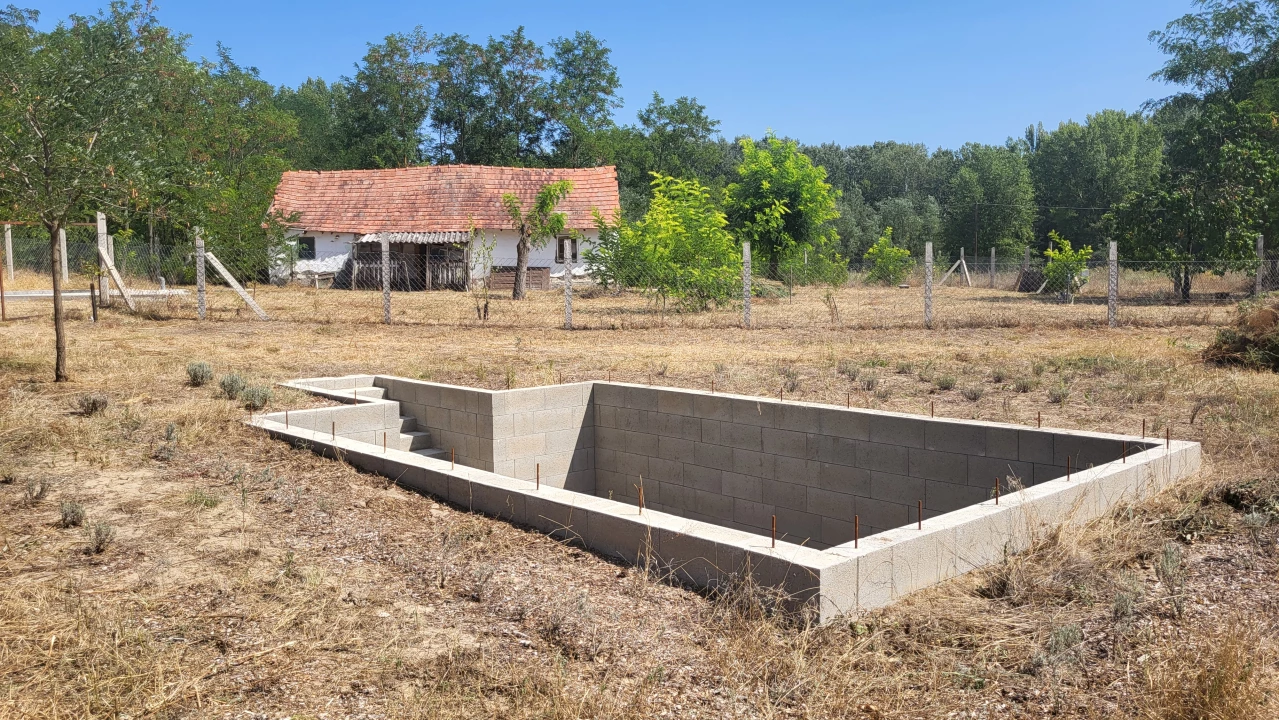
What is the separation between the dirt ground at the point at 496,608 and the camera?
373cm

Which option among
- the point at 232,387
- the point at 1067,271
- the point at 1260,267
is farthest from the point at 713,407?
the point at 1067,271

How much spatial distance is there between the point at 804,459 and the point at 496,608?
499 cm

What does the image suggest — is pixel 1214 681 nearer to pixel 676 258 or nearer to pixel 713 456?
pixel 713 456

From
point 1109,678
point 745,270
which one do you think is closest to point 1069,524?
point 1109,678

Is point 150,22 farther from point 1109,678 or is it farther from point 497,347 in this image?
point 1109,678

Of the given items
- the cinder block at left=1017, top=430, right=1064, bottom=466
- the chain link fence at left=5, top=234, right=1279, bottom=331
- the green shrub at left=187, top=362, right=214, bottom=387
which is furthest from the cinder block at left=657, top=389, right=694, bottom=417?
the chain link fence at left=5, top=234, right=1279, bottom=331

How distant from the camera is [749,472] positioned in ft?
31.9

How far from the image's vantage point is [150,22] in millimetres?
43281

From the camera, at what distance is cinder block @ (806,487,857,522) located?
29.4 ft

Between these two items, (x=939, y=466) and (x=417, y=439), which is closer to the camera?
(x=939, y=466)

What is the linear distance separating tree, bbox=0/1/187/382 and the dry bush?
10.8 m

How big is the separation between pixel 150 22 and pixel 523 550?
45479 millimetres

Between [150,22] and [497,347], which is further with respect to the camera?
[150,22]

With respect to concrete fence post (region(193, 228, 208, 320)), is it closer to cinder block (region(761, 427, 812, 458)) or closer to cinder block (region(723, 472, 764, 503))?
cinder block (region(723, 472, 764, 503))
